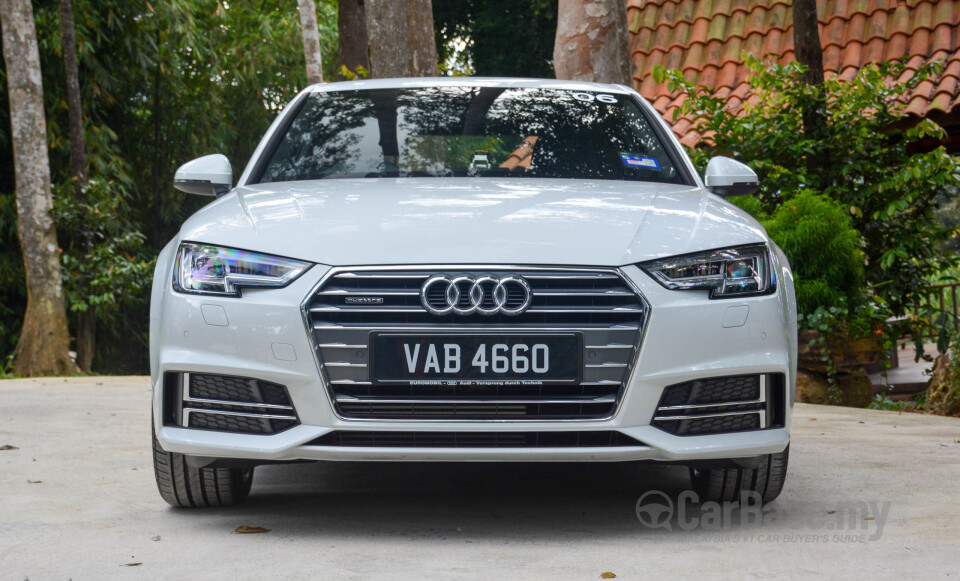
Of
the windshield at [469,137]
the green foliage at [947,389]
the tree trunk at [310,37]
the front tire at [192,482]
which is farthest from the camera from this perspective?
the tree trunk at [310,37]

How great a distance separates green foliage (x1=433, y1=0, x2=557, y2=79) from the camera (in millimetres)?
25000

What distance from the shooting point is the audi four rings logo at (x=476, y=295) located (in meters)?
3.39

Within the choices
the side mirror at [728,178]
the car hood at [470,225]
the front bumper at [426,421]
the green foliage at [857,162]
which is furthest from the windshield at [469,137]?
the green foliage at [857,162]

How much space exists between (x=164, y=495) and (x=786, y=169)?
6513 mm

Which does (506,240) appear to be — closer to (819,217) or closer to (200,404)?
(200,404)

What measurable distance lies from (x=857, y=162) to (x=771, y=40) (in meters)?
3.97

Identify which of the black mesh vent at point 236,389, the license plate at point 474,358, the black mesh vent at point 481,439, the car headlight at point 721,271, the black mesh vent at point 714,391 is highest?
the car headlight at point 721,271

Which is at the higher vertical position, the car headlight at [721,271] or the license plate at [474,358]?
the car headlight at [721,271]

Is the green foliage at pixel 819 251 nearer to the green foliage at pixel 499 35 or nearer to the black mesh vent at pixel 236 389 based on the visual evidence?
the black mesh vent at pixel 236 389

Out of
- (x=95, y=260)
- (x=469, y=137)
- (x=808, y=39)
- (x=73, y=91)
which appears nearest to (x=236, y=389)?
(x=469, y=137)

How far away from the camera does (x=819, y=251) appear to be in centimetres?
840

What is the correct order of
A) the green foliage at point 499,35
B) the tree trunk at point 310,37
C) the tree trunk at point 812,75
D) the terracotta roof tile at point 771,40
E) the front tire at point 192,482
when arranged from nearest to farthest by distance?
the front tire at point 192,482, the tree trunk at point 812,75, the terracotta roof tile at point 771,40, the tree trunk at point 310,37, the green foliage at point 499,35

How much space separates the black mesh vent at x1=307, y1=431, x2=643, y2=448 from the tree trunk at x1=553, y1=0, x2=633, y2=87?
19.4 feet

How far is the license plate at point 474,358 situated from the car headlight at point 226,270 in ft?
1.13
